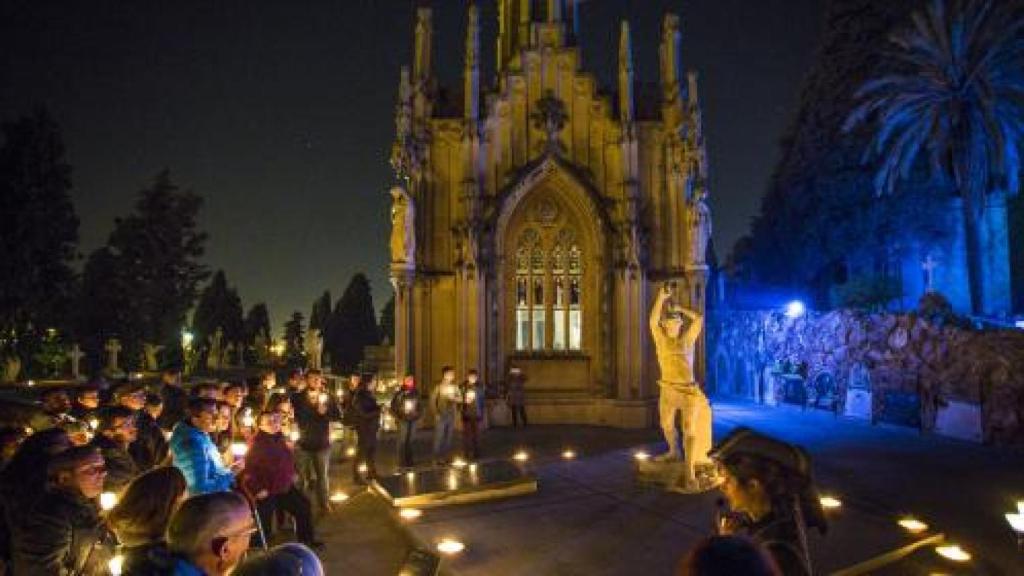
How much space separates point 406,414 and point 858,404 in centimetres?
1355

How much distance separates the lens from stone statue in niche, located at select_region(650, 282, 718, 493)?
924cm

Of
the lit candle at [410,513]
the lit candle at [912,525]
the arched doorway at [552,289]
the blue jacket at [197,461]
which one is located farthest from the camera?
the arched doorway at [552,289]

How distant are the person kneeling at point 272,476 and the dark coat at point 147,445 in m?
0.93

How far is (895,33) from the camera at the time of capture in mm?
23469

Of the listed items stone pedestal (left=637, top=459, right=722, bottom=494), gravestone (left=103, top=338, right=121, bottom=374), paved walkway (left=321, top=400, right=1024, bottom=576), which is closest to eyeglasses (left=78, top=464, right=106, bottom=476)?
paved walkway (left=321, top=400, right=1024, bottom=576)

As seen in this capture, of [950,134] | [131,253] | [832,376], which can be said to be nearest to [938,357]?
[832,376]

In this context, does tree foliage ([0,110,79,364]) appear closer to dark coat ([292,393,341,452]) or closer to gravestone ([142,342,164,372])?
gravestone ([142,342,164,372])

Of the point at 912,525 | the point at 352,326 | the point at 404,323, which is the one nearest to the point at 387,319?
the point at 352,326

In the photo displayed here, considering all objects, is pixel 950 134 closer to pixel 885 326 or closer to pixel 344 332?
pixel 885 326

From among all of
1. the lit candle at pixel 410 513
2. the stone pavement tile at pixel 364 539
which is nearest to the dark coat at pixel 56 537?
the stone pavement tile at pixel 364 539

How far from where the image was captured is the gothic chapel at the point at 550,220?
53.1ft

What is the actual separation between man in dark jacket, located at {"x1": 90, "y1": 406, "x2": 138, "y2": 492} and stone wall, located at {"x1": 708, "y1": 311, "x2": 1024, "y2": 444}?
16.2 meters

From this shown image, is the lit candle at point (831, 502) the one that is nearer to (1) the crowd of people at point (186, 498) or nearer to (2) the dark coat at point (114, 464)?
(1) the crowd of people at point (186, 498)

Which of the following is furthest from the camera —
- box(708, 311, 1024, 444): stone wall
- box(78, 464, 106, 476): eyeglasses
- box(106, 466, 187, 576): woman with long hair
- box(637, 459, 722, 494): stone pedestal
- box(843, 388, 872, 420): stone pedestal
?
box(843, 388, 872, 420): stone pedestal
